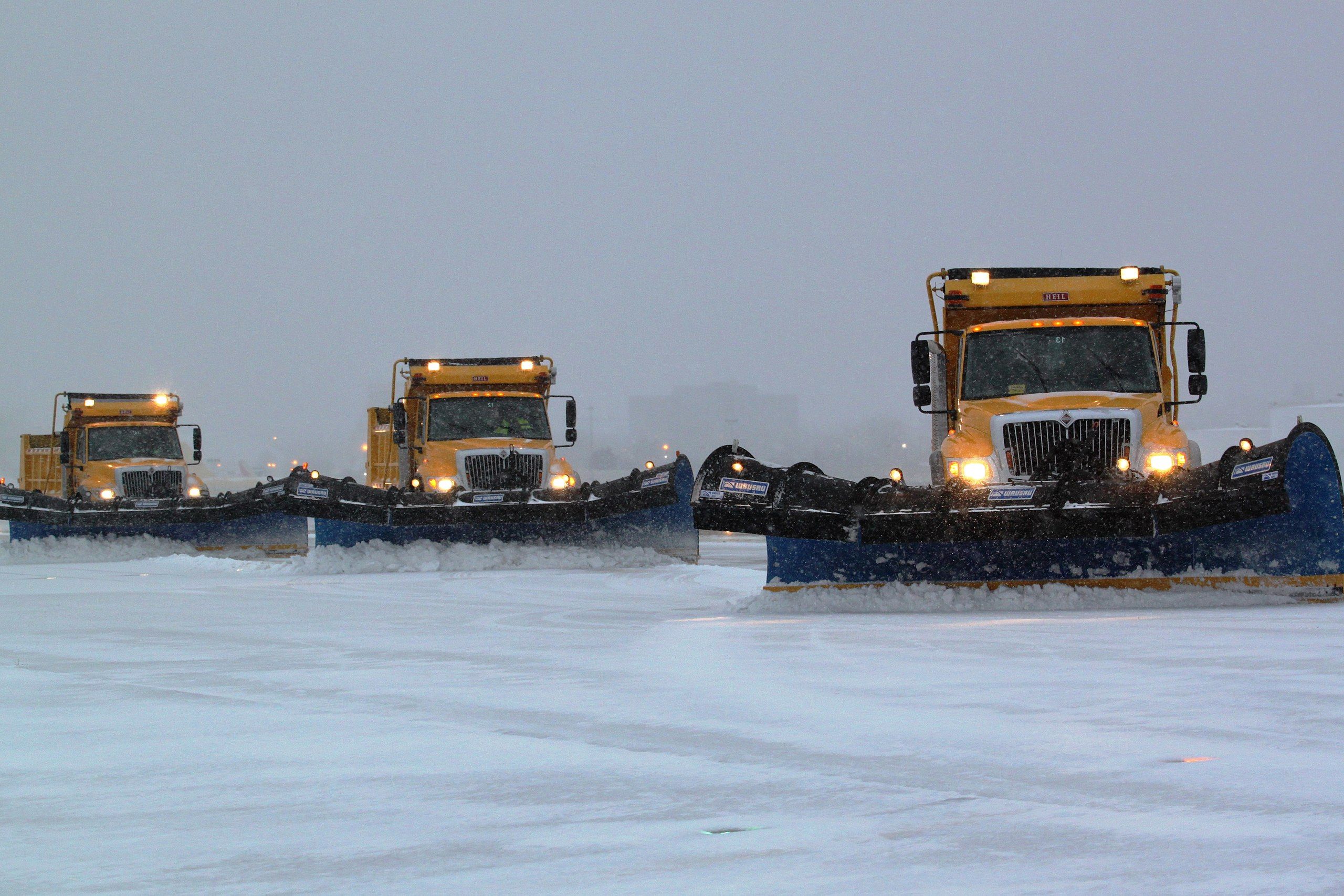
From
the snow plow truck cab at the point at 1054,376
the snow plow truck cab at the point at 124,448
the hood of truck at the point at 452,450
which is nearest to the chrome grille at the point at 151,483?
the snow plow truck cab at the point at 124,448

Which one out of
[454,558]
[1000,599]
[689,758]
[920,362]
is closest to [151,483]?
[454,558]

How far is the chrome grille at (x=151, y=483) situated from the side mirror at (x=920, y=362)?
557 inches

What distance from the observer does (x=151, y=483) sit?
845 inches

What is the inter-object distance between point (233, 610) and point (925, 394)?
→ 210 inches

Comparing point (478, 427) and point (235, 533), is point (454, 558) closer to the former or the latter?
point (478, 427)

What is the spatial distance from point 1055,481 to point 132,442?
646 inches

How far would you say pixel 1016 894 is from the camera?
2676 millimetres

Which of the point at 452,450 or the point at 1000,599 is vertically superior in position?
the point at 452,450

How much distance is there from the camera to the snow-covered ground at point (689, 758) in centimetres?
292

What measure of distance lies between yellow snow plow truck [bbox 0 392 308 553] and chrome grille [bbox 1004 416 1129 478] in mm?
8956

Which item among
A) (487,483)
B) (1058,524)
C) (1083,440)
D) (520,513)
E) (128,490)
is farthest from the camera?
(128,490)

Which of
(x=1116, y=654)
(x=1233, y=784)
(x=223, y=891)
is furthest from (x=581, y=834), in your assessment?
(x=1116, y=654)

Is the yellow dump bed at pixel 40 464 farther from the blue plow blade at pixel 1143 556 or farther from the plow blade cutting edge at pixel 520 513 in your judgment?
the blue plow blade at pixel 1143 556

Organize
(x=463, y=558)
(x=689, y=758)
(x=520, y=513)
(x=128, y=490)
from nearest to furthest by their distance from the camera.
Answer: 1. (x=689, y=758)
2. (x=463, y=558)
3. (x=520, y=513)
4. (x=128, y=490)
